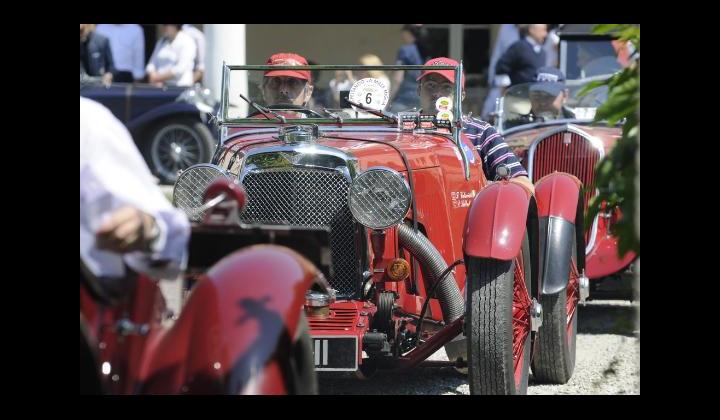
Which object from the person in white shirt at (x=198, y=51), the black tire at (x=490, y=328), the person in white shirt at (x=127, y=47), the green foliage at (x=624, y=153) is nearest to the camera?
the green foliage at (x=624, y=153)

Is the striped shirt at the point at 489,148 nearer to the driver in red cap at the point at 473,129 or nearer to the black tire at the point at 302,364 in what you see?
the driver in red cap at the point at 473,129

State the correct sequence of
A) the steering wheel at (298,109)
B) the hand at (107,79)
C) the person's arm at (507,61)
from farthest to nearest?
the person's arm at (507,61), the hand at (107,79), the steering wheel at (298,109)

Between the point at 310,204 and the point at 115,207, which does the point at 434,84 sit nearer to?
the point at 310,204

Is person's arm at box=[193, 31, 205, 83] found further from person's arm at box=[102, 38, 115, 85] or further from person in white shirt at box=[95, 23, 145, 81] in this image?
person's arm at box=[102, 38, 115, 85]

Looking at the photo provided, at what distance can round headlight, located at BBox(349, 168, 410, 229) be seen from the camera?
16.5ft

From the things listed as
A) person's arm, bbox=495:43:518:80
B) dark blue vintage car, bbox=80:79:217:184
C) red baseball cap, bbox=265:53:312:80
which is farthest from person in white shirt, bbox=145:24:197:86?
red baseball cap, bbox=265:53:312:80

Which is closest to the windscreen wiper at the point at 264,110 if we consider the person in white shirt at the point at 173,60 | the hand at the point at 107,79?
the hand at the point at 107,79

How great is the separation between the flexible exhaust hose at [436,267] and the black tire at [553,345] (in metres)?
0.59

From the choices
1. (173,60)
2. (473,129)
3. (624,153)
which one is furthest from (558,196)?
(173,60)

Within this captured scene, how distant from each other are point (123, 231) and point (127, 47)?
1117cm

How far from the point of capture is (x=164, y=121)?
12.2 metres

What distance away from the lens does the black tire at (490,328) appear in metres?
4.73

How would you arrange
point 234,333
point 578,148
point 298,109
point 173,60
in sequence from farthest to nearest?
point 173,60
point 578,148
point 298,109
point 234,333
